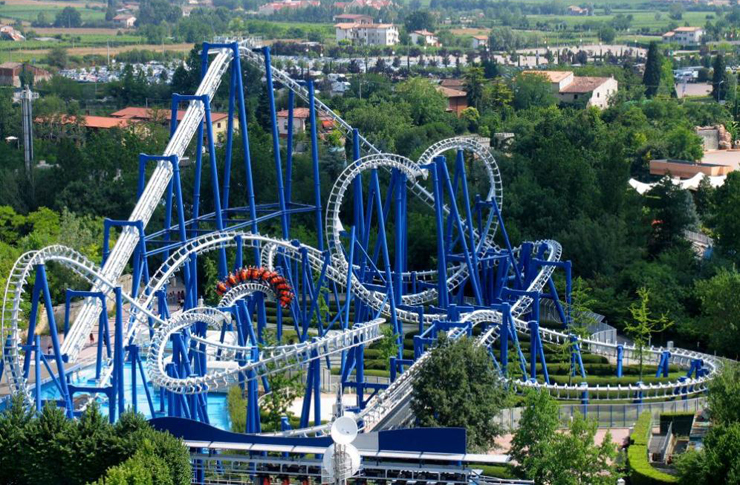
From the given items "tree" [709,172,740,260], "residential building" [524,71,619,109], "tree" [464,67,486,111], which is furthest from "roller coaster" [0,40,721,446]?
"residential building" [524,71,619,109]

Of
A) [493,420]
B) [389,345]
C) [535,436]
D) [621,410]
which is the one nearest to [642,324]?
[621,410]

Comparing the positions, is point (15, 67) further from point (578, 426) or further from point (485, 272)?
point (578, 426)

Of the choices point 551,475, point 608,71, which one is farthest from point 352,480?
point 608,71

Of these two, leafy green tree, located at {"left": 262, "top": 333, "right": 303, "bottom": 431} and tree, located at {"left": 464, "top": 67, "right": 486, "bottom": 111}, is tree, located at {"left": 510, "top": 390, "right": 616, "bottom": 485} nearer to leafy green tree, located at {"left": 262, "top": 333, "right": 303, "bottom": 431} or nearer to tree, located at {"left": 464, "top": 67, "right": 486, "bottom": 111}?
leafy green tree, located at {"left": 262, "top": 333, "right": 303, "bottom": 431}

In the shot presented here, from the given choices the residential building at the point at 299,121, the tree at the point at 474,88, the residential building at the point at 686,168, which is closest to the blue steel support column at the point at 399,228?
the residential building at the point at 686,168

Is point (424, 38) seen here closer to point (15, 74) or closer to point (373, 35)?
point (373, 35)
